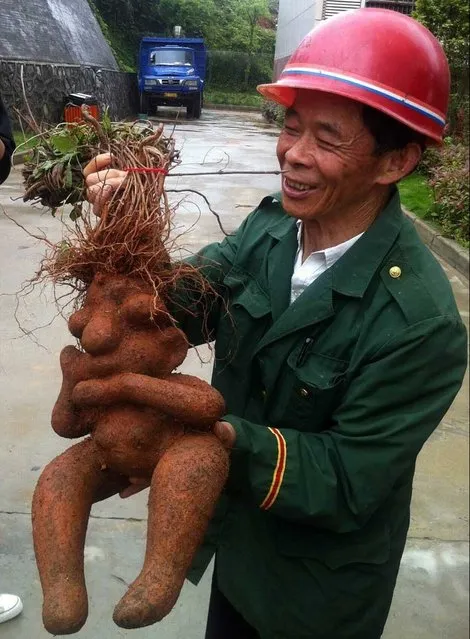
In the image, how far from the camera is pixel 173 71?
2047cm

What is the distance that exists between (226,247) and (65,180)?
414mm

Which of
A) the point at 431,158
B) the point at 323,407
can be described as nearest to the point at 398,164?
the point at 323,407

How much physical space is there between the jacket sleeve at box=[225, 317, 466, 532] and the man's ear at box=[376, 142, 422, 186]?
0.94ft

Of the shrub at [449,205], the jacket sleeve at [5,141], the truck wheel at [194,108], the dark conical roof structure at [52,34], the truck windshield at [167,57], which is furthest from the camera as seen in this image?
the truck windshield at [167,57]

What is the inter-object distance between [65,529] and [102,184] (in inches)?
26.8

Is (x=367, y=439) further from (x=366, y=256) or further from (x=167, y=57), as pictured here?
(x=167, y=57)

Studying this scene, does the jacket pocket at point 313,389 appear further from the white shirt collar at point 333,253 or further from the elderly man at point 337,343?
the white shirt collar at point 333,253

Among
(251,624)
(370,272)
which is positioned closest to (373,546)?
(251,624)

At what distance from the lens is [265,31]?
2903cm

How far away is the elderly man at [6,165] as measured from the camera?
87.7 inches

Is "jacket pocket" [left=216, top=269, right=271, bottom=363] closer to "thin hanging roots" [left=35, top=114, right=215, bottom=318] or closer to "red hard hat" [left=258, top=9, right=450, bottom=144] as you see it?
"thin hanging roots" [left=35, top=114, right=215, bottom=318]

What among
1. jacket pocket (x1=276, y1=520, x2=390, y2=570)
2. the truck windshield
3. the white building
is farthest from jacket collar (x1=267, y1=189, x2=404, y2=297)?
the truck windshield

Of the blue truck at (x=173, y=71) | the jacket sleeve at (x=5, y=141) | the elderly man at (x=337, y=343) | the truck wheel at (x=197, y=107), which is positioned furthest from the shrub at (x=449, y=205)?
the truck wheel at (x=197, y=107)

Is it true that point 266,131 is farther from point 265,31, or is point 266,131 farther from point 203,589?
point 203,589
